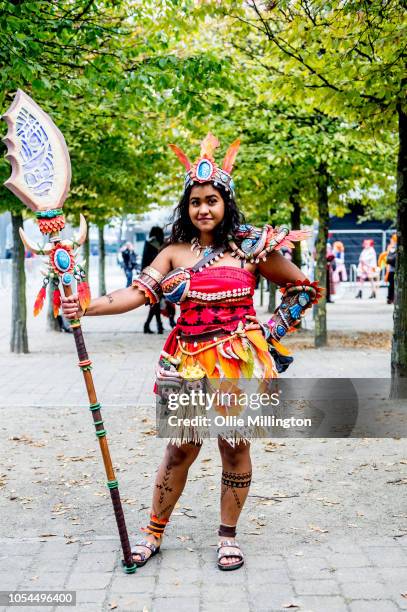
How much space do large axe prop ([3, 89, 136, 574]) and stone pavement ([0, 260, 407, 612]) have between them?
76 centimetres

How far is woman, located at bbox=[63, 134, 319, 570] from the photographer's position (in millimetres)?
3924

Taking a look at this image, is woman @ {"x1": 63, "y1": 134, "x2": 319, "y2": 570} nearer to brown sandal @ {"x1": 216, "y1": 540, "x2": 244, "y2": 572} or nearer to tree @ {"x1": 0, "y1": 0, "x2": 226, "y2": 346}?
brown sandal @ {"x1": 216, "y1": 540, "x2": 244, "y2": 572}

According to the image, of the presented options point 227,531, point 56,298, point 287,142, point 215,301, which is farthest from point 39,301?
point 287,142

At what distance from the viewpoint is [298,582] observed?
12.2 feet

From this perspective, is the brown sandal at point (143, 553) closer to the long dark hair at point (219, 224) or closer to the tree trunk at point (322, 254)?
the long dark hair at point (219, 224)

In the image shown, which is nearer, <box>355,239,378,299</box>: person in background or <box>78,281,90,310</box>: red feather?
<box>78,281,90,310</box>: red feather

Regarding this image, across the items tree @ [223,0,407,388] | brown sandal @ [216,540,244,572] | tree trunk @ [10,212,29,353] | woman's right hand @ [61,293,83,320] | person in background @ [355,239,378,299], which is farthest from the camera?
person in background @ [355,239,378,299]

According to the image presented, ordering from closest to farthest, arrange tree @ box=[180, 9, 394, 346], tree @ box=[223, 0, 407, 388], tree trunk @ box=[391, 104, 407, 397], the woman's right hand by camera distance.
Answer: the woman's right hand < tree @ box=[223, 0, 407, 388] < tree trunk @ box=[391, 104, 407, 397] < tree @ box=[180, 9, 394, 346]

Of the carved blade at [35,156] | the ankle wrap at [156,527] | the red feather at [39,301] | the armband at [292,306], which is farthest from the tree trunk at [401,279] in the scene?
the red feather at [39,301]

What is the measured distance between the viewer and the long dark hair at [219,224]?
4047mm

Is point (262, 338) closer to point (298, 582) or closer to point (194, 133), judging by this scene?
point (298, 582)

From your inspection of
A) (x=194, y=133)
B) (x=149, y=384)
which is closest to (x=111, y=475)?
(x=149, y=384)

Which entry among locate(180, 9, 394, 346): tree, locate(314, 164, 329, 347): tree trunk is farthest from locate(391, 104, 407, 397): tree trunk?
locate(314, 164, 329, 347): tree trunk

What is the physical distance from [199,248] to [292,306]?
588mm
